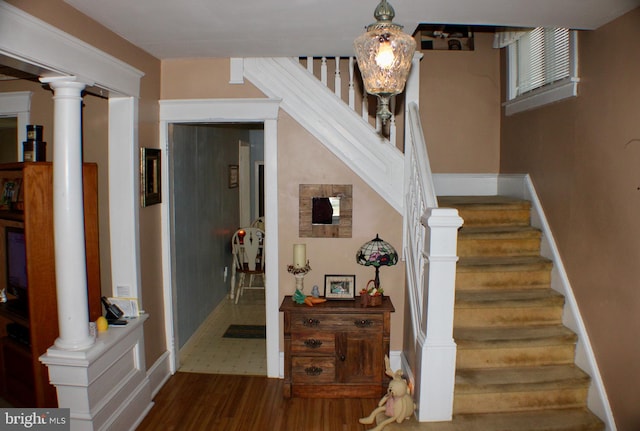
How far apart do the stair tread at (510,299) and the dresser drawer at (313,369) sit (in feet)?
3.64

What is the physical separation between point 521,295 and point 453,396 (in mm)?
1005

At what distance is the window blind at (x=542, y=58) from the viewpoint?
11.5 feet

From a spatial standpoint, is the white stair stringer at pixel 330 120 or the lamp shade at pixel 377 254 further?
the white stair stringer at pixel 330 120

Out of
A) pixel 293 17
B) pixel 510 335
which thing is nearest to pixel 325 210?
pixel 293 17

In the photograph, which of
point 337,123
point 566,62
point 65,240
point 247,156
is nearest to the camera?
point 65,240

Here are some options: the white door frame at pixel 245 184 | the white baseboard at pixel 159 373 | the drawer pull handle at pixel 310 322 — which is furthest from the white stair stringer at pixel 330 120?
the white door frame at pixel 245 184

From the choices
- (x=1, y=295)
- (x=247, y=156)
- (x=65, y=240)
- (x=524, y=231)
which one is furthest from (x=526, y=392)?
(x=247, y=156)

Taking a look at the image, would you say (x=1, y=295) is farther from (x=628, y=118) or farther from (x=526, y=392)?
(x=628, y=118)

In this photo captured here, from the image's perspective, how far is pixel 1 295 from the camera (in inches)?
138

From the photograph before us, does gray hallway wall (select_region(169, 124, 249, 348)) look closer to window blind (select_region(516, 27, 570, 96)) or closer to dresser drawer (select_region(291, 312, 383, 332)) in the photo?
dresser drawer (select_region(291, 312, 383, 332))

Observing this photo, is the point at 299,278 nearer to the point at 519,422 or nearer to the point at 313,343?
the point at 313,343

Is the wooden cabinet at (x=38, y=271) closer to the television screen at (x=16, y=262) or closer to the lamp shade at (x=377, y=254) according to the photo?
the television screen at (x=16, y=262)

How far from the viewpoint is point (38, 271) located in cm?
291

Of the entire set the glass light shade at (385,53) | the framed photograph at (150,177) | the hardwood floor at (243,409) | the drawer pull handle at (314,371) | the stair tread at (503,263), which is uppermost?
the glass light shade at (385,53)
